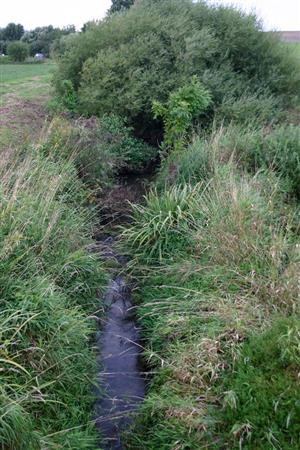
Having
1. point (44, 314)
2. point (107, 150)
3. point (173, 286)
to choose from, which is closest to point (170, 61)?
point (107, 150)

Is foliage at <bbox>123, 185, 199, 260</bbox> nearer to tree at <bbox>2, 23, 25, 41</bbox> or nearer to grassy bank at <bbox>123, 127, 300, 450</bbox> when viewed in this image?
grassy bank at <bbox>123, 127, 300, 450</bbox>

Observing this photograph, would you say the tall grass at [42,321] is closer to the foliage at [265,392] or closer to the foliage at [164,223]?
the foliage at [164,223]

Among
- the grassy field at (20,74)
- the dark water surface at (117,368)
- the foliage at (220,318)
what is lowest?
the dark water surface at (117,368)

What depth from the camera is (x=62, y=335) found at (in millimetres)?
4219

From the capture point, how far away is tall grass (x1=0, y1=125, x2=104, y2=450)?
3.60 m

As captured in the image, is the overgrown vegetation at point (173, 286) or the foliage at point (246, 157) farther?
the foliage at point (246, 157)

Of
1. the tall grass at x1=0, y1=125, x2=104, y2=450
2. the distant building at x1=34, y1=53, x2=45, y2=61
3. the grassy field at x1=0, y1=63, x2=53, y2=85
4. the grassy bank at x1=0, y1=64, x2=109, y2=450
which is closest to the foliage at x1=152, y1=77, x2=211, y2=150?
the grassy bank at x1=0, y1=64, x2=109, y2=450

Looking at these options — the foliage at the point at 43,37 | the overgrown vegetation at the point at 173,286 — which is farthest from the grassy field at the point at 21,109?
the foliage at the point at 43,37

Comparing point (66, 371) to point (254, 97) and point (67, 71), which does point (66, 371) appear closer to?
point (254, 97)

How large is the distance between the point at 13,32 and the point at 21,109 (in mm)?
44932

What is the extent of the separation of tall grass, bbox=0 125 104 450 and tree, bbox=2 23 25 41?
170ft

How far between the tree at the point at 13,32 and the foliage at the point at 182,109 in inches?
→ 1841

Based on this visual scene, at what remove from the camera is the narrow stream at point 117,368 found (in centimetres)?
425

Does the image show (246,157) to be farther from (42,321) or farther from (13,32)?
(13,32)
